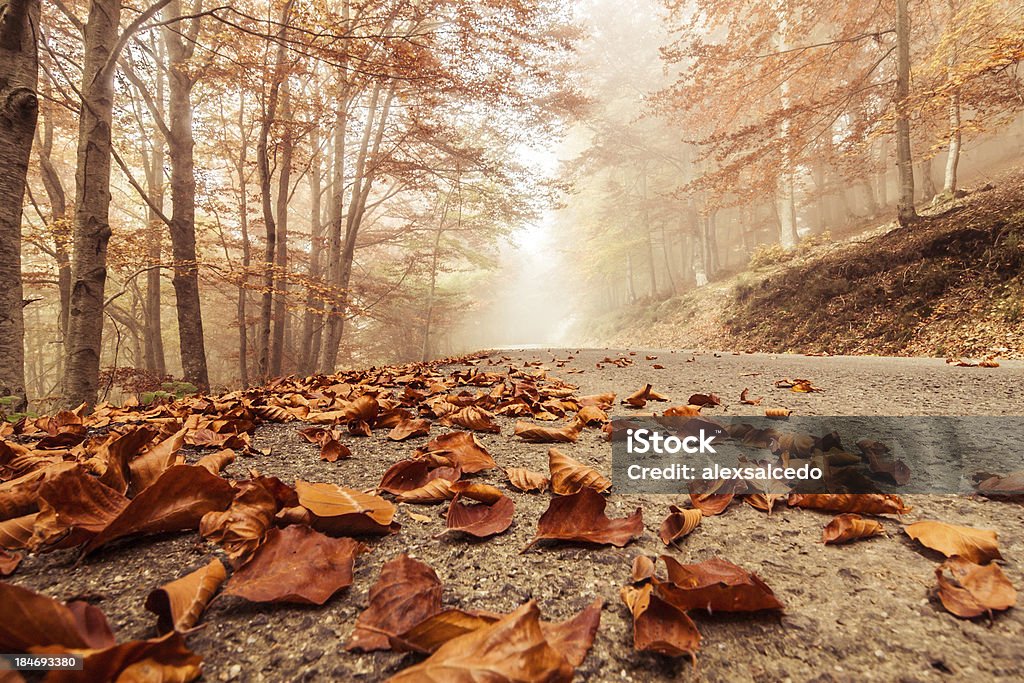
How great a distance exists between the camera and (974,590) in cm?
66

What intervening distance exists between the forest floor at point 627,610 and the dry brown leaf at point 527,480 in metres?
0.03

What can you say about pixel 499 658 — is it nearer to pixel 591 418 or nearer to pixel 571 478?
pixel 571 478

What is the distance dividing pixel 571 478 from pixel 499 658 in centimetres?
69

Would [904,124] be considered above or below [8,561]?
above

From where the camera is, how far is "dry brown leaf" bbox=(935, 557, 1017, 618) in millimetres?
621

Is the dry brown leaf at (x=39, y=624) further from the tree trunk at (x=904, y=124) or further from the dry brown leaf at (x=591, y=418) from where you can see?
the tree trunk at (x=904, y=124)

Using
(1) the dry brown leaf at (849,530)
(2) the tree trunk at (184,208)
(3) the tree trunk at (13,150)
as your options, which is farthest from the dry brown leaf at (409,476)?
(2) the tree trunk at (184,208)

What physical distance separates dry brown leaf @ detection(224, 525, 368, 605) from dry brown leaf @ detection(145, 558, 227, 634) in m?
0.03

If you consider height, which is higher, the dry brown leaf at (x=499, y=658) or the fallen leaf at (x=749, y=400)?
the fallen leaf at (x=749, y=400)

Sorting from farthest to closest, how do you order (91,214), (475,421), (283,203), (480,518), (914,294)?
(283,203), (914,294), (91,214), (475,421), (480,518)

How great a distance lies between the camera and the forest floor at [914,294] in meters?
5.27

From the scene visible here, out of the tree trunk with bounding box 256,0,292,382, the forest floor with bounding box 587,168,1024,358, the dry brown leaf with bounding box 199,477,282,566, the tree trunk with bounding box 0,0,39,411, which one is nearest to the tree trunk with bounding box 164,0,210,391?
the tree trunk with bounding box 256,0,292,382

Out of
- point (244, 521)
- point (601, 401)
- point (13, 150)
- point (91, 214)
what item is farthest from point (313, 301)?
point (244, 521)

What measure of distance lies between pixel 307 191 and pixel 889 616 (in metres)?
26.3
